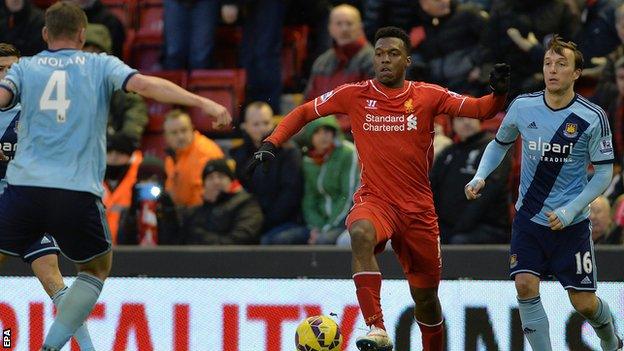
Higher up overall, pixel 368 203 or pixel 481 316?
pixel 368 203

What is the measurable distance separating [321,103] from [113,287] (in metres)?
2.84

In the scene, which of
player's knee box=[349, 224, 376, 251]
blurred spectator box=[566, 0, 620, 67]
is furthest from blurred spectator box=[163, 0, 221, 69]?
player's knee box=[349, 224, 376, 251]

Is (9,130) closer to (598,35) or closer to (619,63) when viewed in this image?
(619,63)

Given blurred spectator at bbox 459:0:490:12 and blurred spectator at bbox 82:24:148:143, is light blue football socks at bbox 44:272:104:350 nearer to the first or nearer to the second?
blurred spectator at bbox 82:24:148:143

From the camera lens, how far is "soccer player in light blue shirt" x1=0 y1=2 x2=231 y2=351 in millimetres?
9609

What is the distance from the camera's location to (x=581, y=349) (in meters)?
12.1

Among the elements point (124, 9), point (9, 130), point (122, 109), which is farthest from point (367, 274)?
point (124, 9)

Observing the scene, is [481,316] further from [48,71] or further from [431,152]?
[48,71]

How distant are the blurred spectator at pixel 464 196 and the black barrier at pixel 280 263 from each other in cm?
75

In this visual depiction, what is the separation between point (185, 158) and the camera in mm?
14531

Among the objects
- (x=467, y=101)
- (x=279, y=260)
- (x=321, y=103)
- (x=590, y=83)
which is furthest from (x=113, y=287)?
(x=590, y=83)

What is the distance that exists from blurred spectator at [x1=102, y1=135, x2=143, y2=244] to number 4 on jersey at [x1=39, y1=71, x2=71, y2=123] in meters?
4.51

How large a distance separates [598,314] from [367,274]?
1769 millimetres

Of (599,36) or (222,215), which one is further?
(599,36)
